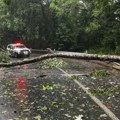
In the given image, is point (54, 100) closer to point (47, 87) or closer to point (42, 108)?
point (42, 108)

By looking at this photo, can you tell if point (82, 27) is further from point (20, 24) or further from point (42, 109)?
point (42, 109)

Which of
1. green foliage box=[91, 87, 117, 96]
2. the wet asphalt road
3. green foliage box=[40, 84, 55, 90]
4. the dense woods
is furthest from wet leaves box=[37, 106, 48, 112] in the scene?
the dense woods

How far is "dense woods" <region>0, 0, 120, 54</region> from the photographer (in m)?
38.3

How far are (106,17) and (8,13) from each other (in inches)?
712

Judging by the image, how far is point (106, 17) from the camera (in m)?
35.1

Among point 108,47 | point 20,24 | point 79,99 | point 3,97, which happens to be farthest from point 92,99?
point 20,24

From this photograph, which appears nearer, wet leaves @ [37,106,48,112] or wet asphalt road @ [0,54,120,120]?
wet asphalt road @ [0,54,120,120]

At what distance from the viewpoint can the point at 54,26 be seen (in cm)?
4500

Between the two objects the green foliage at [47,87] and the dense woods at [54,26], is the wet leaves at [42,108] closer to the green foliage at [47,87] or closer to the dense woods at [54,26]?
the green foliage at [47,87]

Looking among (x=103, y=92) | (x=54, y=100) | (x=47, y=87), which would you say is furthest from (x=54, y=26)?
(x=54, y=100)

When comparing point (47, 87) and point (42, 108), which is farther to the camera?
point (47, 87)

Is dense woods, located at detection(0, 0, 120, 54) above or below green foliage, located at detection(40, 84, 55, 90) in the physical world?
above

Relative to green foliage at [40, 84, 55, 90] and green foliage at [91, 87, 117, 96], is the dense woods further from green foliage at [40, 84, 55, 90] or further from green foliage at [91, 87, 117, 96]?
green foliage at [91, 87, 117, 96]

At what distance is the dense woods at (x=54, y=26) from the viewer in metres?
38.3
